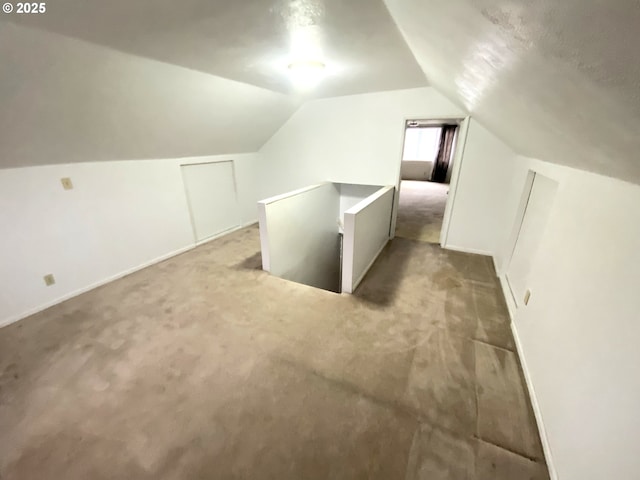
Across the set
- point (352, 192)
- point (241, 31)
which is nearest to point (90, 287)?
point (241, 31)

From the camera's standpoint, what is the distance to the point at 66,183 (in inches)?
105

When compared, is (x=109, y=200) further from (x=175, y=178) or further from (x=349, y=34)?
(x=349, y=34)

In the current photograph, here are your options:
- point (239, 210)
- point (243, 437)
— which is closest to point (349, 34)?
point (243, 437)

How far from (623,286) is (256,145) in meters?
4.91

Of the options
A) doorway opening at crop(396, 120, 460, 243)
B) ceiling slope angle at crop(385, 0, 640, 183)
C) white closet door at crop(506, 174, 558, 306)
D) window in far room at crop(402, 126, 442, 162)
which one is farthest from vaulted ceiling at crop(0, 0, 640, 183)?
window in far room at crop(402, 126, 442, 162)

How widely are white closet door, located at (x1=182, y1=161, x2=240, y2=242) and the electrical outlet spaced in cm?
134

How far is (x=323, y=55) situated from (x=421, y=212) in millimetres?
4495

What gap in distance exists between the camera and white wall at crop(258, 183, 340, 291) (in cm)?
322

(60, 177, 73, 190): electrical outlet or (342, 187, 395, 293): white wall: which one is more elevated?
(60, 177, 73, 190): electrical outlet

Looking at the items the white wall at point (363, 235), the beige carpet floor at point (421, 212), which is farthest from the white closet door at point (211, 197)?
the beige carpet floor at point (421, 212)

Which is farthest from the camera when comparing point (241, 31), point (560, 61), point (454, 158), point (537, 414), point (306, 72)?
point (454, 158)

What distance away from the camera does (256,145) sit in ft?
15.9

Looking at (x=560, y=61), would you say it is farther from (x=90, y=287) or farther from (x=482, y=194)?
(x=90, y=287)

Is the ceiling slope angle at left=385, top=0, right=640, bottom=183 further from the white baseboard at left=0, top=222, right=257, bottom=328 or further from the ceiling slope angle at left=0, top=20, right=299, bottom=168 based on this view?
the white baseboard at left=0, top=222, right=257, bottom=328
